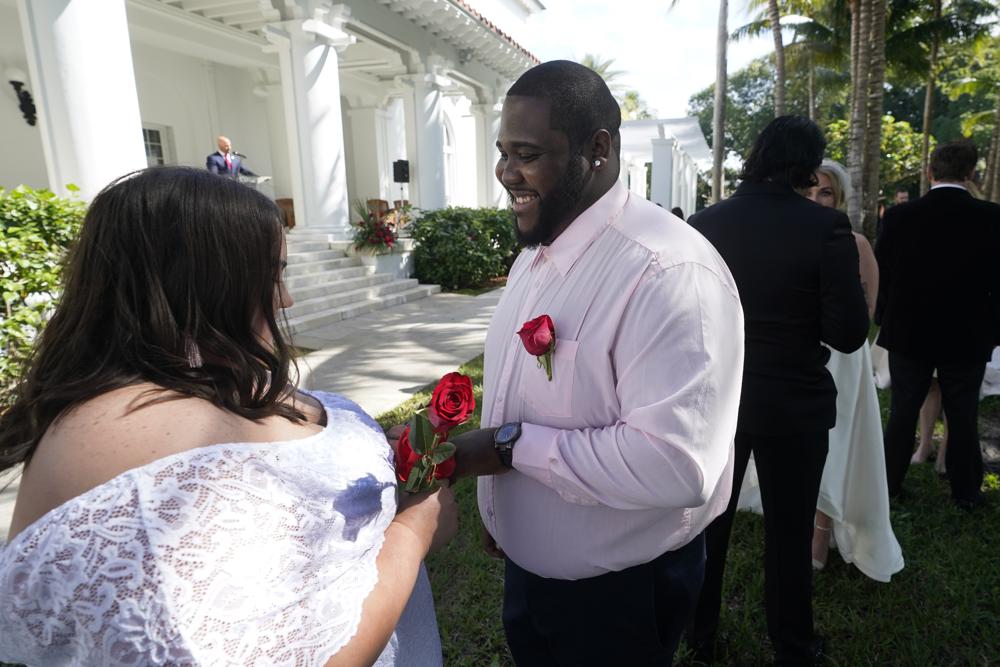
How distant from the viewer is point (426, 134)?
1255 cm

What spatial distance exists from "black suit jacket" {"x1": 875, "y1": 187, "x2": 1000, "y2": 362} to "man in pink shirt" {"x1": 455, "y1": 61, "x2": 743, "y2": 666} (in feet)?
8.28

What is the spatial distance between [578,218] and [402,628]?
3.71 feet

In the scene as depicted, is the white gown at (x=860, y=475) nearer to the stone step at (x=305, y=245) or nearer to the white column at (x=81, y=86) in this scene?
the white column at (x=81, y=86)

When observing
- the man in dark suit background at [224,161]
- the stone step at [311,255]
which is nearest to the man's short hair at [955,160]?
the stone step at [311,255]

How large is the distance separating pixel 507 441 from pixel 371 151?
629 inches

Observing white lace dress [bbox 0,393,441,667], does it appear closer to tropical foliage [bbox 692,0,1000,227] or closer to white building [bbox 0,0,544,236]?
white building [bbox 0,0,544,236]

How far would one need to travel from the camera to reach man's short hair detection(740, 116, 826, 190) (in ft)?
7.28

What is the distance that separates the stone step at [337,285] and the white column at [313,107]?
106 centimetres

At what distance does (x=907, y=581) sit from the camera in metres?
2.95


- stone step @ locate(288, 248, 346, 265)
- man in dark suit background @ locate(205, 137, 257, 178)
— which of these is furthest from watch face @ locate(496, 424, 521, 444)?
man in dark suit background @ locate(205, 137, 257, 178)

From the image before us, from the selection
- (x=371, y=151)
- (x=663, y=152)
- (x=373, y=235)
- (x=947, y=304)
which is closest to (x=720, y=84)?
(x=663, y=152)

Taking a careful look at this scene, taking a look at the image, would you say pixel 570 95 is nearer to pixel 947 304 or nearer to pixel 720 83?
pixel 947 304

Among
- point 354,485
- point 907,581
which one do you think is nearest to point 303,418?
point 354,485

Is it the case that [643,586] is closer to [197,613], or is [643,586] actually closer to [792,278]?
[197,613]
